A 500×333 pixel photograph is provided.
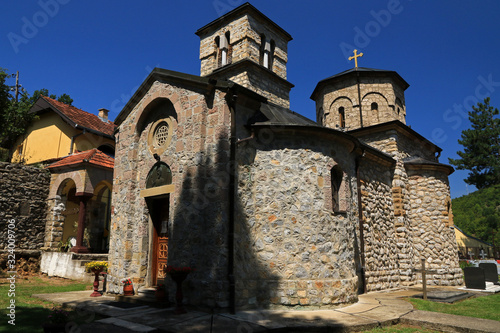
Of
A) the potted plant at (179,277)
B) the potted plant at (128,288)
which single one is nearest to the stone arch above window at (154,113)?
the potted plant at (179,277)

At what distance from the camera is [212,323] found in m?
6.12

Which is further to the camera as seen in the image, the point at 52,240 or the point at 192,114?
the point at 52,240

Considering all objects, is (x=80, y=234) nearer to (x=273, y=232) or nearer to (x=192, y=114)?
(x=192, y=114)

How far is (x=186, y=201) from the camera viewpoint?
805 cm

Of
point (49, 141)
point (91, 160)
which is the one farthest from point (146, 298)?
point (49, 141)

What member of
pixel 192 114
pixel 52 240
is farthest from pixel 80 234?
pixel 192 114

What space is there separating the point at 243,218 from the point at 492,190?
37.6 metres

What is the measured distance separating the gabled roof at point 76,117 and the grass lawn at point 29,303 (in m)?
8.47

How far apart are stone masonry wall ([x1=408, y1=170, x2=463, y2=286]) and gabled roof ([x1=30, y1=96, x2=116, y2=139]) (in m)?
16.0

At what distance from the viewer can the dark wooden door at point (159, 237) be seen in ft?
29.6

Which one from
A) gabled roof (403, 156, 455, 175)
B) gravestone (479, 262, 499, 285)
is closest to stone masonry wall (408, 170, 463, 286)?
gabled roof (403, 156, 455, 175)

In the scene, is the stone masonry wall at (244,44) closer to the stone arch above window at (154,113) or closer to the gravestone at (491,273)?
the stone arch above window at (154,113)

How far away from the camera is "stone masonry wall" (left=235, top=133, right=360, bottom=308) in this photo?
759cm

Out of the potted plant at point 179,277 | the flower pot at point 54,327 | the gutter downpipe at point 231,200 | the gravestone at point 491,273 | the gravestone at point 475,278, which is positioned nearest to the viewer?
the flower pot at point 54,327
